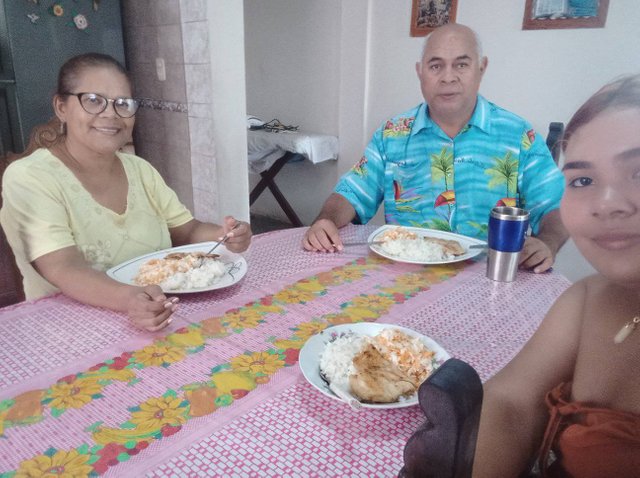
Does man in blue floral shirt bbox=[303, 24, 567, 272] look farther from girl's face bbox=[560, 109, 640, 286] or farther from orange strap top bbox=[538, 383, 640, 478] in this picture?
girl's face bbox=[560, 109, 640, 286]

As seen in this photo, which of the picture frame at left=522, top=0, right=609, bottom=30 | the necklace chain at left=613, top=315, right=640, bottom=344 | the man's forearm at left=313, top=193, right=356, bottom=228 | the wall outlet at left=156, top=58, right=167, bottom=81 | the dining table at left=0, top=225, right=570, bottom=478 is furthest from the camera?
the wall outlet at left=156, top=58, right=167, bottom=81

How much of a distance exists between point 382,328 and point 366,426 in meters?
0.26

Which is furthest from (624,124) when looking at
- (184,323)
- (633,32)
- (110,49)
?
(110,49)

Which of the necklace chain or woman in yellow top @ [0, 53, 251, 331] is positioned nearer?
the necklace chain

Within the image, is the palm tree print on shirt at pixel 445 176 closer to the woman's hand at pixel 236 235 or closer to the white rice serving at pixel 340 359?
the woman's hand at pixel 236 235

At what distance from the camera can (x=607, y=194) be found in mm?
384

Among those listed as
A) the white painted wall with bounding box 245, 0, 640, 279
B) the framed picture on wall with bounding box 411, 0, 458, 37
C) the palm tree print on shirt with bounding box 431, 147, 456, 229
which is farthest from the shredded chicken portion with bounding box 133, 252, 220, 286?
the framed picture on wall with bounding box 411, 0, 458, 37

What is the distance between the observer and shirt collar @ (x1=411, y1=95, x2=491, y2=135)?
1.81 metres

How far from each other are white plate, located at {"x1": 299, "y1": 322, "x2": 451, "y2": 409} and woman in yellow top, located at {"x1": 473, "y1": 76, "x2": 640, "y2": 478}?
0.14m

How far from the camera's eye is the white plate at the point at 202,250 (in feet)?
3.68

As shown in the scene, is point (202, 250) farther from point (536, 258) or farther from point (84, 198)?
point (536, 258)

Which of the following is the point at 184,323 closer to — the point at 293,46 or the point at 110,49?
the point at 110,49

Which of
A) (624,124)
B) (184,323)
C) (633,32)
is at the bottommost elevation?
(184,323)

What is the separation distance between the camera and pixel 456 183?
1.81 metres
